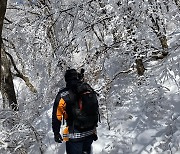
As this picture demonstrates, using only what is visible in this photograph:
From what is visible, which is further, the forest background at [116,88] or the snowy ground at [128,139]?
the snowy ground at [128,139]

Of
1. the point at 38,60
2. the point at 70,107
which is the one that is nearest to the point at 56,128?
the point at 70,107

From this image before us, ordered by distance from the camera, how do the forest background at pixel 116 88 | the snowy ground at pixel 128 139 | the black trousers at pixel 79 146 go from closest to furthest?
the black trousers at pixel 79 146
the forest background at pixel 116 88
the snowy ground at pixel 128 139

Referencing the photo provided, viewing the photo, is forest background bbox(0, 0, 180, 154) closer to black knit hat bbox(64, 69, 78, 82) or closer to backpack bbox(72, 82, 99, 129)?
black knit hat bbox(64, 69, 78, 82)

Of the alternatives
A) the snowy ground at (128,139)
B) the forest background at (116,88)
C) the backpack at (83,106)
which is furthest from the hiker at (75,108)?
the snowy ground at (128,139)

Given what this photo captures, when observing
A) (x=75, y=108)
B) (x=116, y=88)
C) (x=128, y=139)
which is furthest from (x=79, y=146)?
(x=116, y=88)

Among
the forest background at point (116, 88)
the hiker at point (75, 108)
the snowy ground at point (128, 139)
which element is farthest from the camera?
the snowy ground at point (128, 139)

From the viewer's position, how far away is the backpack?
4016mm

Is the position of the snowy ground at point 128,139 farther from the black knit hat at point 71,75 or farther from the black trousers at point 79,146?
the black knit hat at point 71,75

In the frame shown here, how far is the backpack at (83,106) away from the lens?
158 inches

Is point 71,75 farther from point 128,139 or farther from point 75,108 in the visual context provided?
point 128,139

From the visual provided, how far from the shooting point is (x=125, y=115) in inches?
255

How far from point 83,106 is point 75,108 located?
107 mm

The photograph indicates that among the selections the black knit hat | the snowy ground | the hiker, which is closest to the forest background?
the snowy ground

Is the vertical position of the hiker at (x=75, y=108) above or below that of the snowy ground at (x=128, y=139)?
above
